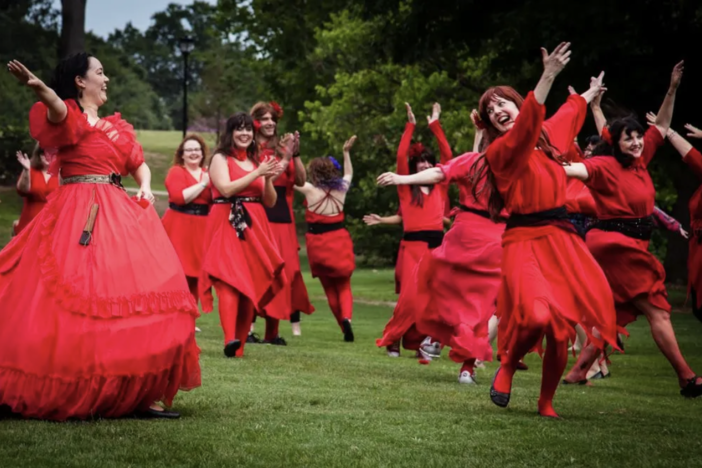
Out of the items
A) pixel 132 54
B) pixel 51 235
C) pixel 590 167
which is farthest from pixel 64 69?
pixel 132 54

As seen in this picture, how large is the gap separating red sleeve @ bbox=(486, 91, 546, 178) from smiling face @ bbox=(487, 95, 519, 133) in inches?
10.7

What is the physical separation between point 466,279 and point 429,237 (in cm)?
274

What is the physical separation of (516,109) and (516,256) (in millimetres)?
991

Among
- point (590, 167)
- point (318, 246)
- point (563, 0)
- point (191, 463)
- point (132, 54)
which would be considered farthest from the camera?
point (132, 54)

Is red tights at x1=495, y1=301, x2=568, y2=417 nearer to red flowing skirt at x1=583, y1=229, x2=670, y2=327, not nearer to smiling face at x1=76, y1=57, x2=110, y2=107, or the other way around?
red flowing skirt at x1=583, y1=229, x2=670, y2=327

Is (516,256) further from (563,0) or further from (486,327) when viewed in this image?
(563,0)

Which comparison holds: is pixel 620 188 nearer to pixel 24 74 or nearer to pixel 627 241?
pixel 627 241

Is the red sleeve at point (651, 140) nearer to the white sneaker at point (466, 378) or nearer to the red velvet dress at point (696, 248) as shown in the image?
the red velvet dress at point (696, 248)

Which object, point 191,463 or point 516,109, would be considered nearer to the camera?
point 191,463

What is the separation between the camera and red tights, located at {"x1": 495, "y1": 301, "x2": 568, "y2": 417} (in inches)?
310

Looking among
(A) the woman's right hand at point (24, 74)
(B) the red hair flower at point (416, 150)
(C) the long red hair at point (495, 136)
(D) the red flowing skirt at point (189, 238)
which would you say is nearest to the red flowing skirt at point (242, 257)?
(B) the red hair flower at point (416, 150)

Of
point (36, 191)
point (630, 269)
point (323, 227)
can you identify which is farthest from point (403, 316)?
point (36, 191)

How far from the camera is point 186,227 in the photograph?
15094mm

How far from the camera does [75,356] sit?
289 inches
